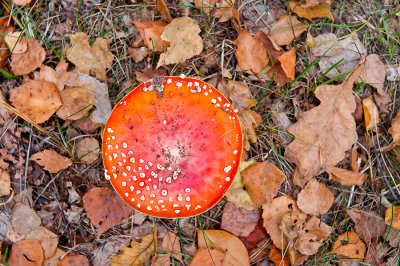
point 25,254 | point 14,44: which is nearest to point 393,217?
point 25,254

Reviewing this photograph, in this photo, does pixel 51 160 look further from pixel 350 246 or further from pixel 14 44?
pixel 350 246

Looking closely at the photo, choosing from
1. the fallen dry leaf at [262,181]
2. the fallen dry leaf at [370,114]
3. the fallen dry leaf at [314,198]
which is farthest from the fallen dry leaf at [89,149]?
the fallen dry leaf at [370,114]

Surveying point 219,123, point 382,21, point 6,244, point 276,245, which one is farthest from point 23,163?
point 382,21

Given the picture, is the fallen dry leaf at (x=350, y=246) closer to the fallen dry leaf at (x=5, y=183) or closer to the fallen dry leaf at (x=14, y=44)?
the fallen dry leaf at (x=5, y=183)

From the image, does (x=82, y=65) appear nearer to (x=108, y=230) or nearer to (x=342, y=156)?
(x=108, y=230)

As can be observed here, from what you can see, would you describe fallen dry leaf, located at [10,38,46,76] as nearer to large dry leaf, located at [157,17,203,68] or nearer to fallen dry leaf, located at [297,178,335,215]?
large dry leaf, located at [157,17,203,68]

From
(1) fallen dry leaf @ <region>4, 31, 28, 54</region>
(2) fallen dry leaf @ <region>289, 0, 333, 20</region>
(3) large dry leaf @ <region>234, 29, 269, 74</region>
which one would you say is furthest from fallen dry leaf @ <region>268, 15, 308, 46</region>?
(1) fallen dry leaf @ <region>4, 31, 28, 54</region>
